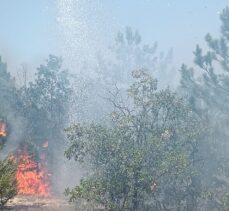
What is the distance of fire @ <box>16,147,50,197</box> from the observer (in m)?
40.2

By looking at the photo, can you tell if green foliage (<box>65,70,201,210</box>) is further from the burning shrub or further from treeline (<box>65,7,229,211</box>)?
the burning shrub

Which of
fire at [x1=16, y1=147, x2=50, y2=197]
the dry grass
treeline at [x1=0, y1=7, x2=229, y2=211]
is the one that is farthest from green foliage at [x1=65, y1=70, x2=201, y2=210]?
fire at [x1=16, y1=147, x2=50, y2=197]

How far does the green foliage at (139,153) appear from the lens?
72.0 feet

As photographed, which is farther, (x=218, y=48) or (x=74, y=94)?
(x=74, y=94)

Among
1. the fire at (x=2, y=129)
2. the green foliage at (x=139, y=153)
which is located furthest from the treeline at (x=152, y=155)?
the fire at (x=2, y=129)

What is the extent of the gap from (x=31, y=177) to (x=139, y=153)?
77.3ft

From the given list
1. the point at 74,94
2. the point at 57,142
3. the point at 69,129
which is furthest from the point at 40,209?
the point at 74,94

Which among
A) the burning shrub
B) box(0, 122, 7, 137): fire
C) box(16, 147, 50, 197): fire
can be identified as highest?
box(0, 122, 7, 137): fire

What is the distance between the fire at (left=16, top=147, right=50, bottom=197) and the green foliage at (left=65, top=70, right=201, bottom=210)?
675 inches

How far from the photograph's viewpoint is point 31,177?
42.2 meters

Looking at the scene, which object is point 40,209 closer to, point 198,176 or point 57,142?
point 198,176

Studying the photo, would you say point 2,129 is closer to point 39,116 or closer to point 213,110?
point 39,116

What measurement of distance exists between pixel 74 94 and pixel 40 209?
36831 mm

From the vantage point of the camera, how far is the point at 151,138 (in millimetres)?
23047
